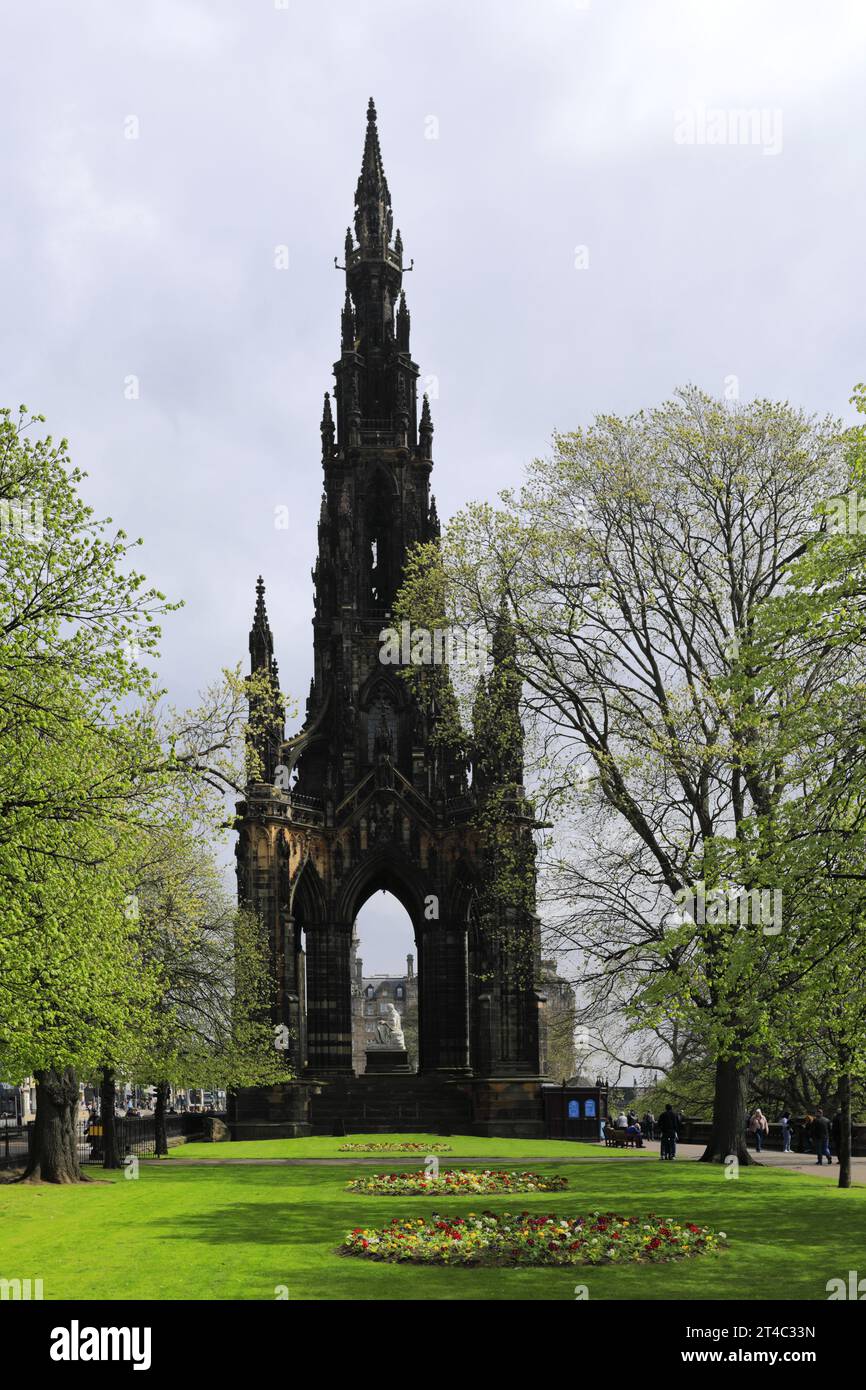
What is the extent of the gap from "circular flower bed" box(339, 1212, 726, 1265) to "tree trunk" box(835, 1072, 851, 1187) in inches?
392

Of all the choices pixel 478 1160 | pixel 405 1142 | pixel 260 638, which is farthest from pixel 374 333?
pixel 478 1160

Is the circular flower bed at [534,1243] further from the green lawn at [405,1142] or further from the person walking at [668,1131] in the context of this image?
the person walking at [668,1131]

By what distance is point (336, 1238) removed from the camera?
60.5 feet

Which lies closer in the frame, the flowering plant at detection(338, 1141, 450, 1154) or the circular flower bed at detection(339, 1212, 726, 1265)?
the circular flower bed at detection(339, 1212, 726, 1265)

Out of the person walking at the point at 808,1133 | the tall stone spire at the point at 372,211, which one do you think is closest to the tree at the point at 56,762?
the person walking at the point at 808,1133

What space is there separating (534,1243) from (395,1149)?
86.1ft

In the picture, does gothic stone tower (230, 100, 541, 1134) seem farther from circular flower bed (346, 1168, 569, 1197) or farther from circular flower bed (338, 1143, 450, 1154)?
circular flower bed (346, 1168, 569, 1197)

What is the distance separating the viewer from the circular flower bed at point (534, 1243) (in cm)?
1620

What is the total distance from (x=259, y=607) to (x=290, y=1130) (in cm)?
2160

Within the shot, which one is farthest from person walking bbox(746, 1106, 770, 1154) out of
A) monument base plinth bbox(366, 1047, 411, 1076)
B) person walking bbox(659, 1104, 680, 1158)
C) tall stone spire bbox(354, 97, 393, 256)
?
tall stone spire bbox(354, 97, 393, 256)

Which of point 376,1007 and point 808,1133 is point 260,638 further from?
point 808,1133

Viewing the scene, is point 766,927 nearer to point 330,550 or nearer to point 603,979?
point 603,979

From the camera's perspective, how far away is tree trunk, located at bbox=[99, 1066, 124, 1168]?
3719 centimetres
